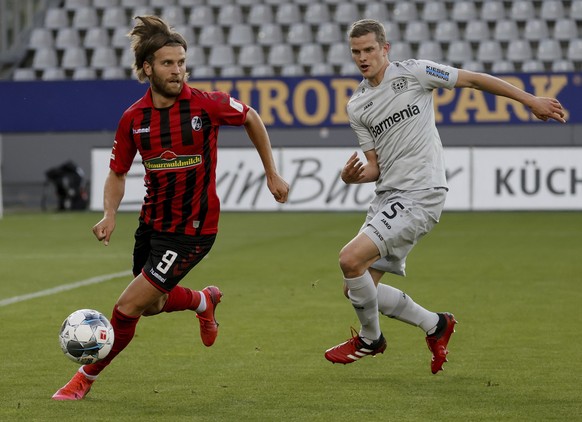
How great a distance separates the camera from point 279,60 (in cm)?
2636

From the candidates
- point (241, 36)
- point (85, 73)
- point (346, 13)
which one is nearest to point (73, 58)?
point (85, 73)

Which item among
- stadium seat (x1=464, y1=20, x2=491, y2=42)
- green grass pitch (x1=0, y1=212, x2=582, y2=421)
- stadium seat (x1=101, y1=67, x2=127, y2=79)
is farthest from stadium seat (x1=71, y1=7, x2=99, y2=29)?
green grass pitch (x1=0, y1=212, x2=582, y2=421)

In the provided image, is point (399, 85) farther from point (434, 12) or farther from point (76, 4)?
point (76, 4)

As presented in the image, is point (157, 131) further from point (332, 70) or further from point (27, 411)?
point (332, 70)

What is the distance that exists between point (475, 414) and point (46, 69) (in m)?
22.9

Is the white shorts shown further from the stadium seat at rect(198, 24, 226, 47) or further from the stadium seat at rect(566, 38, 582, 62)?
the stadium seat at rect(198, 24, 226, 47)

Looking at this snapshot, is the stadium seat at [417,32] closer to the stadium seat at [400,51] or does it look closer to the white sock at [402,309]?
the stadium seat at [400,51]

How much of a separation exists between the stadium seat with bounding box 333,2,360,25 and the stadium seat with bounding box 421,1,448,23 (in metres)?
1.52

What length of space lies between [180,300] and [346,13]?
20.6 meters

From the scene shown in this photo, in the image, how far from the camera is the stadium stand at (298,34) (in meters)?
25.8

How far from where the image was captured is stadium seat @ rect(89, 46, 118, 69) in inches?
1059

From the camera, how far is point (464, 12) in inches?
1039

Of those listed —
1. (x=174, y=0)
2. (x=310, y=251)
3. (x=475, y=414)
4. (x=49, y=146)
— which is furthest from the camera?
(x=174, y=0)

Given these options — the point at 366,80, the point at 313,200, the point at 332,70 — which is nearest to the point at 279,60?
the point at 332,70
